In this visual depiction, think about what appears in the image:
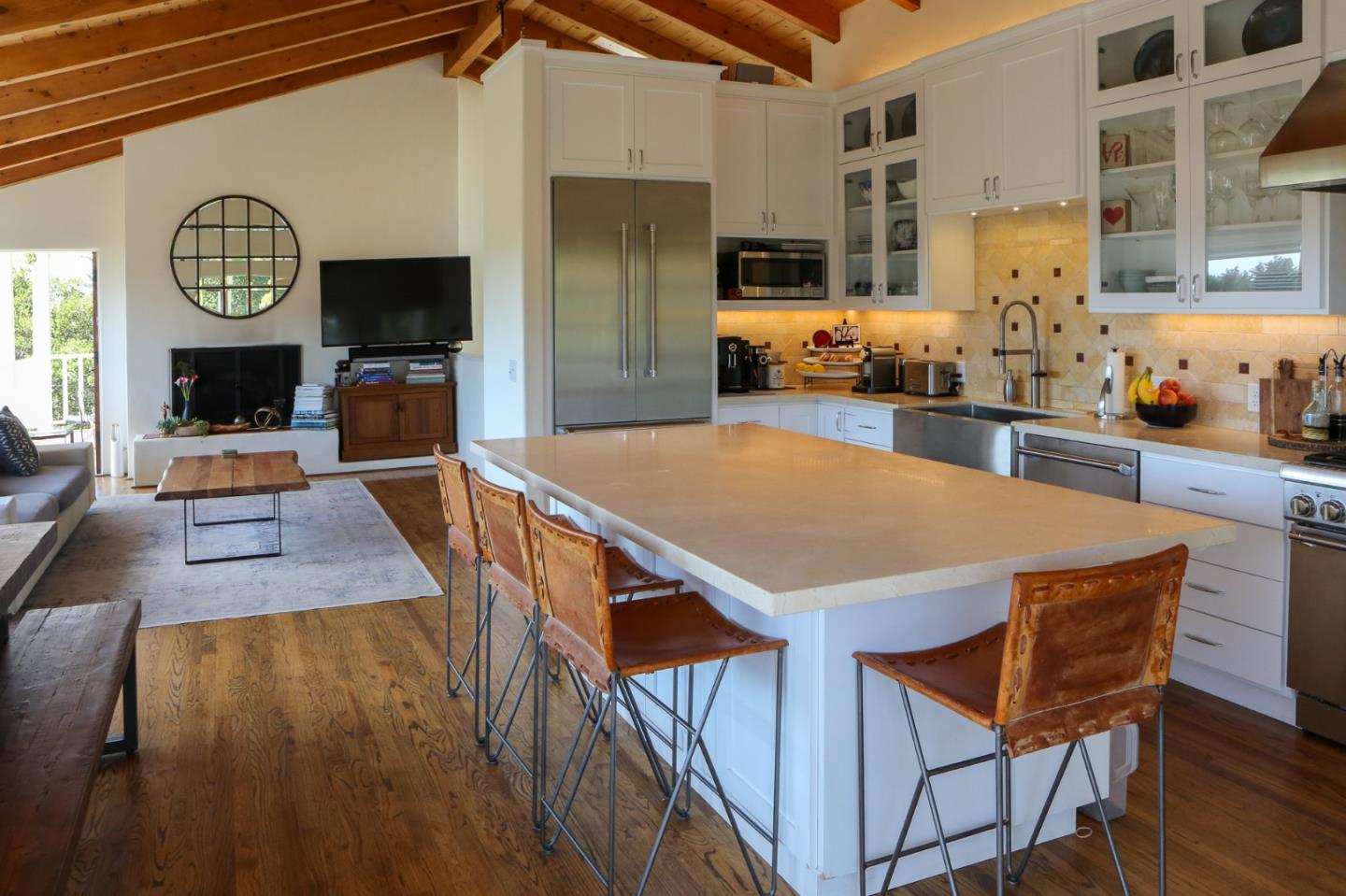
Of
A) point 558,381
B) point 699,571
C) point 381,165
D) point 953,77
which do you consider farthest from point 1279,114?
point 381,165

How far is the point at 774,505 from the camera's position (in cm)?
267

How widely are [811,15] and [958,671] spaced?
5.14 metres

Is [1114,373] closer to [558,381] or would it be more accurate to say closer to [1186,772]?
[1186,772]

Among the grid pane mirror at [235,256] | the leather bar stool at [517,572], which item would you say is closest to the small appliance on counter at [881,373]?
the leather bar stool at [517,572]

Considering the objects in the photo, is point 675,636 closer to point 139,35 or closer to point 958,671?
point 958,671

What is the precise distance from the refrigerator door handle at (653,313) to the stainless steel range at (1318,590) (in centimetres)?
310

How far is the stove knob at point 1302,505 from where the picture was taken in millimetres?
3271

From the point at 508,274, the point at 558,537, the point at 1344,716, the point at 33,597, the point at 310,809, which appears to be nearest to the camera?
the point at 558,537

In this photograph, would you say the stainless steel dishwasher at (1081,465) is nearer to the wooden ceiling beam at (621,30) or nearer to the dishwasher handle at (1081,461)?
the dishwasher handle at (1081,461)

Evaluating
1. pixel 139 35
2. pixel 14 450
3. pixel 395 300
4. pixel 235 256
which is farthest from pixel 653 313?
pixel 235 256

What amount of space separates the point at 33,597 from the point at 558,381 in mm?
2742

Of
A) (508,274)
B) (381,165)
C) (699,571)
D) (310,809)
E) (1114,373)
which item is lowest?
(310,809)

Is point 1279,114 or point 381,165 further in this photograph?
point 381,165

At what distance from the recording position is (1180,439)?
3877 mm
